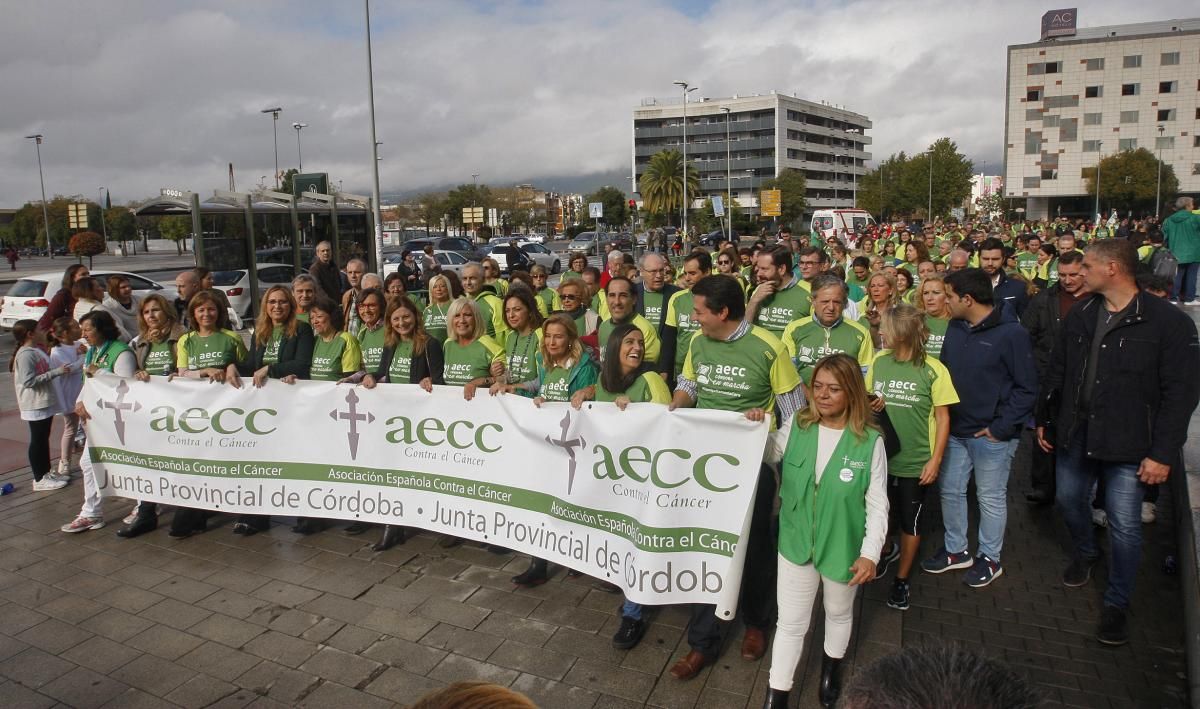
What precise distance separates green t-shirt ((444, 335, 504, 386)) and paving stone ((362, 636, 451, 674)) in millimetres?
1860

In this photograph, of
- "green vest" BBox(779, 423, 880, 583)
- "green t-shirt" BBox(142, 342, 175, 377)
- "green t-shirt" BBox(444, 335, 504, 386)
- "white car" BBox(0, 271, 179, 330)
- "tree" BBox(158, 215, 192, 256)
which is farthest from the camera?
"tree" BBox(158, 215, 192, 256)

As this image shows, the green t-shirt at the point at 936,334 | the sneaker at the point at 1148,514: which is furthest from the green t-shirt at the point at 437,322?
the sneaker at the point at 1148,514

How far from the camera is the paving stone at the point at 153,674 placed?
3998 mm

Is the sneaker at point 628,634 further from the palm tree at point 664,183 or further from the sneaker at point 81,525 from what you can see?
the palm tree at point 664,183

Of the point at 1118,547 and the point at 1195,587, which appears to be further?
the point at 1118,547

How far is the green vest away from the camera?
338cm

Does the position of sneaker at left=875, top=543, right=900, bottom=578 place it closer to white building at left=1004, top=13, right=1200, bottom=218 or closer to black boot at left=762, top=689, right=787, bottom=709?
black boot at left=762, top=689, right=787, bottom=709

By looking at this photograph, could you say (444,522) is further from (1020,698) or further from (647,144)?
(647,144)

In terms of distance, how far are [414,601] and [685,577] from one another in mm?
1766

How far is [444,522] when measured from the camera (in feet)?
17.1

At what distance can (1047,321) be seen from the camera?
6629mm

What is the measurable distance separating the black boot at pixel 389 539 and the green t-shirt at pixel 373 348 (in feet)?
4.00

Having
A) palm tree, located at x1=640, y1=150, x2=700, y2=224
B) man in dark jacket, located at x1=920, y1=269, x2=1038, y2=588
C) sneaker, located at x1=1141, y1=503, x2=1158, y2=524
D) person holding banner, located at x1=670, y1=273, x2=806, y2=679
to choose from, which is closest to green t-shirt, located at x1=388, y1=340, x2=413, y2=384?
person holding banner, located at x1=670, y1=273, x2=806, y2=679

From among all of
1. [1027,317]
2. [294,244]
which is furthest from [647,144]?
[1027,317]
